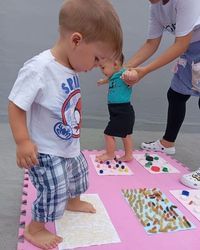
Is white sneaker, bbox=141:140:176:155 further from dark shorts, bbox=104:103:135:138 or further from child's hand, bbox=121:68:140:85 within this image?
child's hand, bbox=121:68:140:85

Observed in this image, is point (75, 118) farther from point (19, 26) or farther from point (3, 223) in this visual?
point (19, 26)

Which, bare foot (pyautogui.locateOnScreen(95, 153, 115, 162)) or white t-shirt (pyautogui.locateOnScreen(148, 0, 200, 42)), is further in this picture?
bare foot (pyautogui.locateOnScreen(95, 153, 115, 162))

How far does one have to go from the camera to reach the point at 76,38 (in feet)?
2.56

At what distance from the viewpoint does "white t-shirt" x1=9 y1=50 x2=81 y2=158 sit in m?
0.79

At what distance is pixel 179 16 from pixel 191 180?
1.99 ft

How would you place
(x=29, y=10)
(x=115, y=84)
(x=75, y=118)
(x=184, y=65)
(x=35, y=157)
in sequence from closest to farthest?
(x=35, y=157)
(x=75, y=118)
(x=115, y=84)
(x=184, y=65)
(x=29, y=10)

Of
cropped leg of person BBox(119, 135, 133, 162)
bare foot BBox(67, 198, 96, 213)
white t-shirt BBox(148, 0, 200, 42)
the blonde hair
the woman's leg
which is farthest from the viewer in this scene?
the woman's leg

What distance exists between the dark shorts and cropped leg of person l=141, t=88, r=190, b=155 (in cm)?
31

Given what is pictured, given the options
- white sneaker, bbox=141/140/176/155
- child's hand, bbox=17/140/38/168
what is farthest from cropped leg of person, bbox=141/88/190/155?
child's hand, bbox=17/140/38/168

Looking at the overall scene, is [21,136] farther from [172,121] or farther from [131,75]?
[172,121]

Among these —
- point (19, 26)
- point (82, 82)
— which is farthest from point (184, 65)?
point (19, 26)

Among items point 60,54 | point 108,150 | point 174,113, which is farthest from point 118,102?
point 60,54

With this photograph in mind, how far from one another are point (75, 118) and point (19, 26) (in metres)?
1.11

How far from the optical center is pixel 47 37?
1.84 metres
